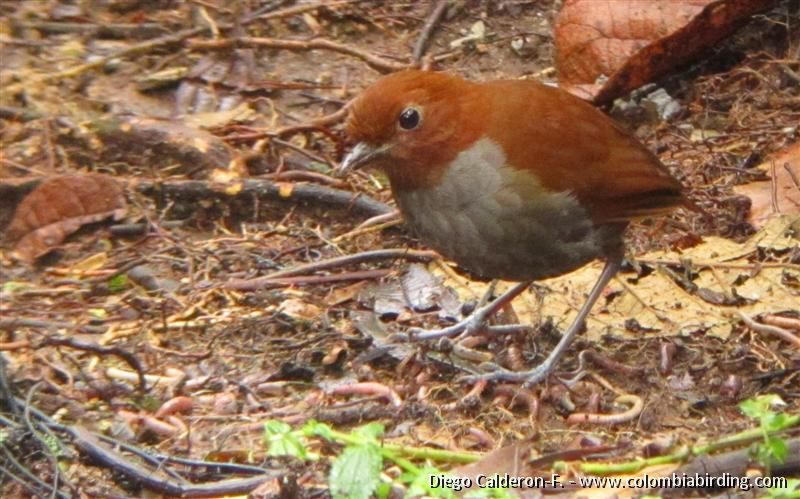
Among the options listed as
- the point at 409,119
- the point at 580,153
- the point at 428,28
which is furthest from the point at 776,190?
the point at 428,28

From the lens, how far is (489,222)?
A: 4461 millimetres

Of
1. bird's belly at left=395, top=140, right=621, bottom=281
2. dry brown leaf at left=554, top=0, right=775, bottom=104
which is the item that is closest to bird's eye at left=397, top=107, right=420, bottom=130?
bird's belly at left=395, top=140, right=621, bottom=281

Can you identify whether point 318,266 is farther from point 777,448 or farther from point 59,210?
point 777,448

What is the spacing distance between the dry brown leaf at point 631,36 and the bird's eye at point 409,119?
1.81m

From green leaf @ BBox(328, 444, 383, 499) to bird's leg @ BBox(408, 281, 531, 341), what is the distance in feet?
4.66

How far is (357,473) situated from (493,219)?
1341mm

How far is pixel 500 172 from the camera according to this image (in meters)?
4.50

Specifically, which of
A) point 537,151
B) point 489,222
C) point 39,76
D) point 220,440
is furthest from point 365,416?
point 39,76

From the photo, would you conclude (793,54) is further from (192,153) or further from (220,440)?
(220,440)

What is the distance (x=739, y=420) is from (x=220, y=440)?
4.95 ft

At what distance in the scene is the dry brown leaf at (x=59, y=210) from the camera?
5527 millimetres

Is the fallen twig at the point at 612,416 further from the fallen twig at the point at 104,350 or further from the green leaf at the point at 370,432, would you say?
the fallen twig at the point at 104,350

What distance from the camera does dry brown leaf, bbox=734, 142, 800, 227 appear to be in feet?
17.8

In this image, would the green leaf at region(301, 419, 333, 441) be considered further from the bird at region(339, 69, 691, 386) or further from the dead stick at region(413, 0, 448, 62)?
the dead stick at region(413, 0, 448, 62)
